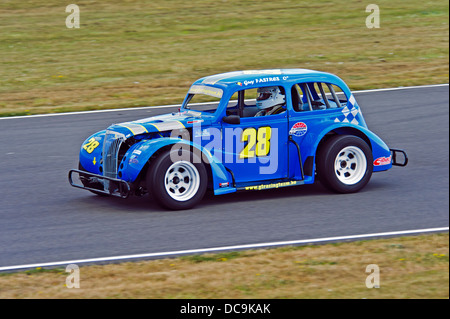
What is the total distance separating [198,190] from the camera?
9719mm

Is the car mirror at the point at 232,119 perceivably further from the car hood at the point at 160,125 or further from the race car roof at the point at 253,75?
the race car roof at the point at 253,75

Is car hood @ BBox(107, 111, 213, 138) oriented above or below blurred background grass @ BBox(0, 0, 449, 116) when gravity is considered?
below

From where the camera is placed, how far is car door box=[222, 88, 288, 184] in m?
9.95

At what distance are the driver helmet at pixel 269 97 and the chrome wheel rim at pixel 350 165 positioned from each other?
107 cm

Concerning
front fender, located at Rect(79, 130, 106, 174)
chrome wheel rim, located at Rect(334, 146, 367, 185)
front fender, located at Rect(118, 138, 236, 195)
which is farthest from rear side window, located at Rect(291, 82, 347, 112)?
front fender, located at Rect(79, 130, 106, 174)

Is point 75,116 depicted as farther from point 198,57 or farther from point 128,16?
point 128,16

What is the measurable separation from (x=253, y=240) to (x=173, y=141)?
174 centimetres

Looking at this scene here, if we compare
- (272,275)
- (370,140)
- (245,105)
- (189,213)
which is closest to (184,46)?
(245,105)

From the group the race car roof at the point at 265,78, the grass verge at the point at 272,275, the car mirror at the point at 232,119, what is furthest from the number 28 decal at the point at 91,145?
the grass verge at the point at 272,275

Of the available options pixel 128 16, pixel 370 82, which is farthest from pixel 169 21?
pixel 370 82

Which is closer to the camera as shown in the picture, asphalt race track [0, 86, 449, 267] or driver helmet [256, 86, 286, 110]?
asphalt race track [0, 86, 449, 267]


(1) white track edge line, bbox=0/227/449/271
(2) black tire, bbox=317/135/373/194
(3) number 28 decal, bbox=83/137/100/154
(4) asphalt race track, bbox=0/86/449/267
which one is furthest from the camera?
(3) number 28 decal, bbox=83/137/100/154

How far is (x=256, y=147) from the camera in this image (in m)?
10.0

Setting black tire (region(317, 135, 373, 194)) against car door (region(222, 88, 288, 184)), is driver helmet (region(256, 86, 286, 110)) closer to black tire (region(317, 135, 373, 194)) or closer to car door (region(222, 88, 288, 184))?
car door (region(222, 88, 288, 184))
